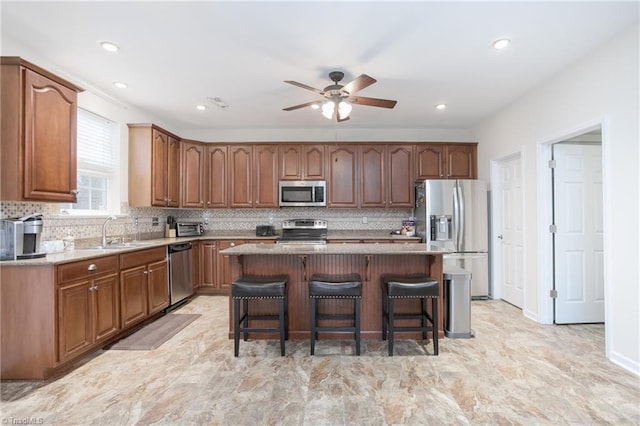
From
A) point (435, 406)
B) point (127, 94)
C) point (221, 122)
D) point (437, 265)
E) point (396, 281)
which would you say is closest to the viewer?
point (435, 406)

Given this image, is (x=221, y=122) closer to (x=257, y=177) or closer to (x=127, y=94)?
(x=257, y=177)

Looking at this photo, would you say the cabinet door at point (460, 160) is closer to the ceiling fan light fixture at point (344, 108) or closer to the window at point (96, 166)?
the ceiling fan light fixture at point (344, 108)

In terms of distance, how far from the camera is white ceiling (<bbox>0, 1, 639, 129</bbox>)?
2295mm

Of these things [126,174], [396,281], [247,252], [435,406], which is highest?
[126,174]

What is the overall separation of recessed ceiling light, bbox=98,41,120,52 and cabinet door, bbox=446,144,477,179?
4679 mm

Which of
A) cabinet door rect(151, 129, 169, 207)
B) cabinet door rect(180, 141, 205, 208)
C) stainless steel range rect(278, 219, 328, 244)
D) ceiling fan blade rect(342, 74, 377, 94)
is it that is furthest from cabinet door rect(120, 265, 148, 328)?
ceiling fan blade rect(342, 74, 377, 94)

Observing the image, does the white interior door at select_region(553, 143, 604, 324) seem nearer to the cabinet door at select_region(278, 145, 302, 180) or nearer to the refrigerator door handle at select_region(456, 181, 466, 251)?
the refrigerator door handle at select_region(456, 181, 466, 251)

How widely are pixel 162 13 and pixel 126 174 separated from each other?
98.8 inches

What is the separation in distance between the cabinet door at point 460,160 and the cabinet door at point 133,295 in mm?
4709

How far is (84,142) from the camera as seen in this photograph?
3562mm

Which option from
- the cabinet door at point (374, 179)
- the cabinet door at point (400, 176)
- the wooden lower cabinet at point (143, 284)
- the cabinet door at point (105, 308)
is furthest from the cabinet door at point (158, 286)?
the cabinet door at point (400, 176)

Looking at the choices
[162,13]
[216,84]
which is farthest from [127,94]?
[162,13]

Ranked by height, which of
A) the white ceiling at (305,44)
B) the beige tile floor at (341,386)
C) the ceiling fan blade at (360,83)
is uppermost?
the white ceiling at (305,44)

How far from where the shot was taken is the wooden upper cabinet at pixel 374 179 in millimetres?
5207
